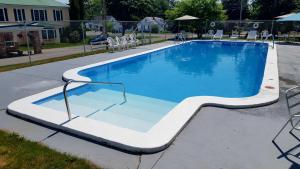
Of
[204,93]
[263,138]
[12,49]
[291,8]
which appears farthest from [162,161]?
[291,8]

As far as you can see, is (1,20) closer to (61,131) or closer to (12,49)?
(12,49)

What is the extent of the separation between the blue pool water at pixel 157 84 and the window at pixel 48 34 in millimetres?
15603

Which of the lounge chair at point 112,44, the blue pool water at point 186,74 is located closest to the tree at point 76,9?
the lounge chair at point 112,44

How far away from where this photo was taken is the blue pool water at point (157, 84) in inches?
214

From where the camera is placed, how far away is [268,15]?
31.4 meters

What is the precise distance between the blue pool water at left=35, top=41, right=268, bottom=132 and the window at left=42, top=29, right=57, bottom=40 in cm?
1560

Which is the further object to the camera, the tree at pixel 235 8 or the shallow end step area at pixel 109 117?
the tree at pixel 235 8

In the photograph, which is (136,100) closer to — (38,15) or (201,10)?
(201,10)

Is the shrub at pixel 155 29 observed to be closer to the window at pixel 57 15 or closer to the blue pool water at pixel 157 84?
the window at pixel 57 15

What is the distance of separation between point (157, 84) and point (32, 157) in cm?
546

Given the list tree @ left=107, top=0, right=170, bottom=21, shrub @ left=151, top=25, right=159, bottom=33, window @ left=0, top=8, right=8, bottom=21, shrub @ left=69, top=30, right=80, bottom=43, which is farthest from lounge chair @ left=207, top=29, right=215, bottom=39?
window @ left=0, top=8, right=8, bottom=21

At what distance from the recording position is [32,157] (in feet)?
10.5

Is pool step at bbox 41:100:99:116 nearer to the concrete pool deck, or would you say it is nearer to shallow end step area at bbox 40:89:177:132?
shallow end step area at bbox 40:89:177:132

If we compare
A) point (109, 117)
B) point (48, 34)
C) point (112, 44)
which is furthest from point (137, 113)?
point (48, 34)
